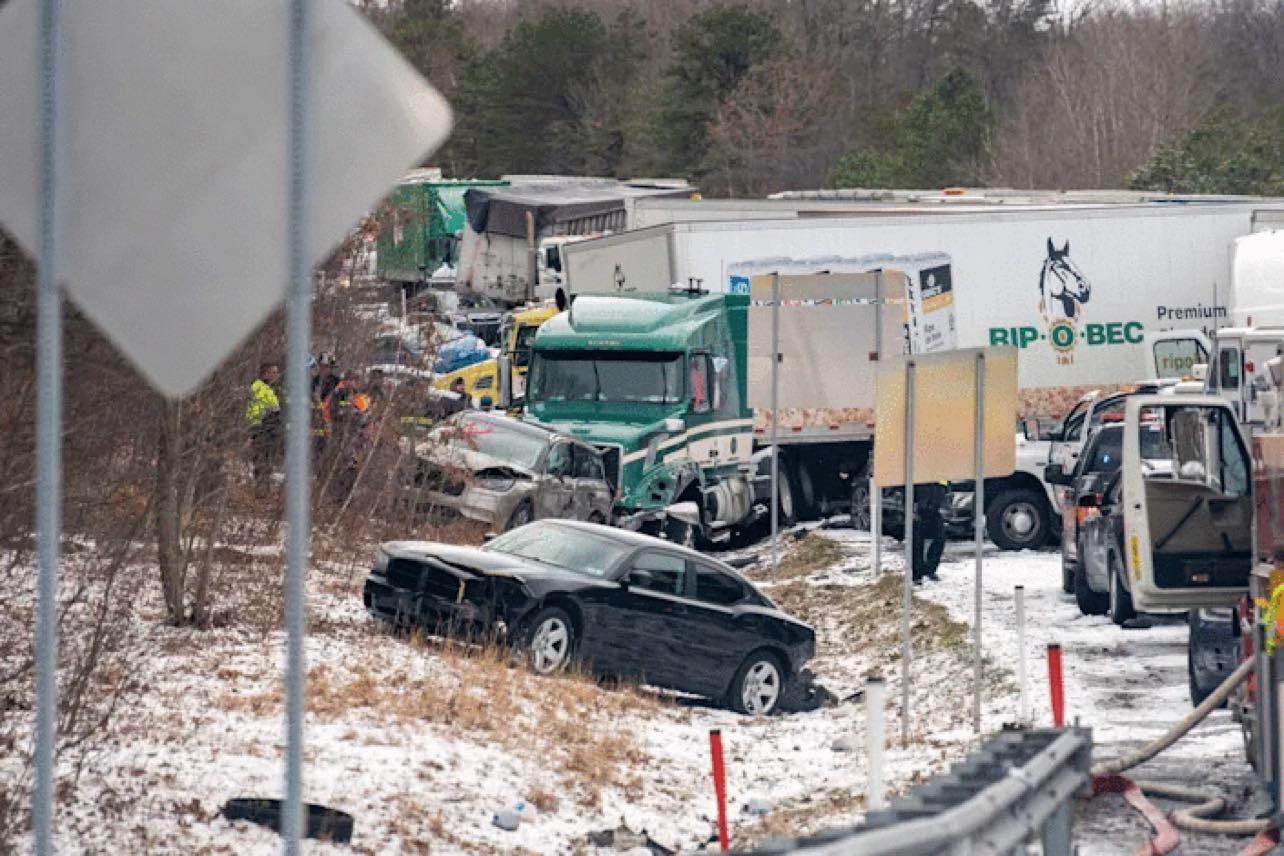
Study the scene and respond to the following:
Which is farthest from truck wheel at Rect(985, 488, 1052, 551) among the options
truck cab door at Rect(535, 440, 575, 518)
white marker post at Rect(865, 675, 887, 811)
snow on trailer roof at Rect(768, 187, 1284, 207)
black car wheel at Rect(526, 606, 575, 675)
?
white marker post at Rect(865, 675, 887, 811)

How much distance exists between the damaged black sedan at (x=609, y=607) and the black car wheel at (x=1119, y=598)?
267 cm

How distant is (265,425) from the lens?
54.5ft

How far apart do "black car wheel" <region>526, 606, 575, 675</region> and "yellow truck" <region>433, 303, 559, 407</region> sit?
55.8 feet

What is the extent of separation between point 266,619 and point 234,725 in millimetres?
3568

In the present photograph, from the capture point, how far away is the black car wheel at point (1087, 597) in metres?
19.8

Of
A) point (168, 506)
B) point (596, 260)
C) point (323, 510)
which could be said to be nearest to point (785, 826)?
point (168, 506)

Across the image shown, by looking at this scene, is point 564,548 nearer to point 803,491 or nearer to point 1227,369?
point 1227,369

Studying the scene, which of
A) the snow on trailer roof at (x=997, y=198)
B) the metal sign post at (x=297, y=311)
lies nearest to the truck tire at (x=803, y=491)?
the snow on trailer roof at (x=997, y=198)

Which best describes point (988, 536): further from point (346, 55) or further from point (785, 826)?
point (346, 55)

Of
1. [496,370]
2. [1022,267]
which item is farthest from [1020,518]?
[496,370]

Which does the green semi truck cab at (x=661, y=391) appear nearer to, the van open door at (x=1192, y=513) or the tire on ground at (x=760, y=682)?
the tire on ground at (x=760, y=682)

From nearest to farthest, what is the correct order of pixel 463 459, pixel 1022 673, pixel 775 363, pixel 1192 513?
pixel 1192 513, pixel 1022 673, pixel 463 459, pixel 775 363

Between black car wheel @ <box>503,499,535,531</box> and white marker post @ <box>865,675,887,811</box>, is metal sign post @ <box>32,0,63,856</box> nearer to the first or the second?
white marker post @ <box>865,675,887,811</box>

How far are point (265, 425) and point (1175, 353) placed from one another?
674 inches
